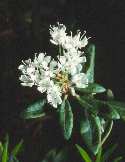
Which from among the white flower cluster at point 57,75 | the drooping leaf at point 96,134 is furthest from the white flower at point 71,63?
the drooping leaf at point 96,134

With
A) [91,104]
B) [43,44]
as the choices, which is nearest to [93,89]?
[91,104]

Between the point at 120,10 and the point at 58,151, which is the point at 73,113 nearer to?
the point at 58,151

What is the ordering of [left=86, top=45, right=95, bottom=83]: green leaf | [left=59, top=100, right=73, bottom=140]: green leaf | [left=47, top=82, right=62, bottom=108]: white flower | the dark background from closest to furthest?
[left=47, top=82, right=62, bottom=108]: white flower
[left=59, top=100, right=73, bottom=140]: green leaf
[left=86, top=45, right=95, bottom=83]: green leaf
the dark background

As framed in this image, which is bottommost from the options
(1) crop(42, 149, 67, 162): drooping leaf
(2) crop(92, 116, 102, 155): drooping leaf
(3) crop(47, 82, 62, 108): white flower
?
(1) crop(42, 149, 67, 162): drooping leaf

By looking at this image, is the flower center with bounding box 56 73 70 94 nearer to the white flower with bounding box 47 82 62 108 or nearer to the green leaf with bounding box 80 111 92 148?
the white flower with bounding box 47 82 62 108

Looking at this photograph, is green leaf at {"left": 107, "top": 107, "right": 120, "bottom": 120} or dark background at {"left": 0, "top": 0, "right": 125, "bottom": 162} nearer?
green leaf at {"left": 107, "top": 107, "right": 120, "bottom": 120}

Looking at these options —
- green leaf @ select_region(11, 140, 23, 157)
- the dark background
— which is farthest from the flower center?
the dark background
